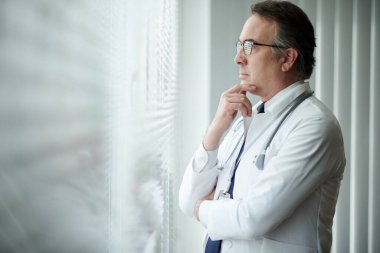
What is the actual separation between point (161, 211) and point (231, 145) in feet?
1.40

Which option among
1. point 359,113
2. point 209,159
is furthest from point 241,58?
point 359,113

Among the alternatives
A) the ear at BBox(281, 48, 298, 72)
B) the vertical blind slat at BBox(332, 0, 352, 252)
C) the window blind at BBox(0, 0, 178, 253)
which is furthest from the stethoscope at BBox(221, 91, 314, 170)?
the vertical blind slat at BBox(332, 0, 352, 252)

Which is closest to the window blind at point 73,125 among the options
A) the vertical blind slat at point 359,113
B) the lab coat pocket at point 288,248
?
the lab coat pocket at point 288,248

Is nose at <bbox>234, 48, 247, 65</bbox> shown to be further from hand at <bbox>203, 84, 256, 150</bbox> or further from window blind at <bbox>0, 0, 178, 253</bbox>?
window blind at <bbox>0, 0, 178, 253</bbox>

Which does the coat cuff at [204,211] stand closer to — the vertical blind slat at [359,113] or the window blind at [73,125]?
the window blind at [73,125]

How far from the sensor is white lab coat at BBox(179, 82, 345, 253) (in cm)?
114

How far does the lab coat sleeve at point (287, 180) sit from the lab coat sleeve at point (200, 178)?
0.25 m

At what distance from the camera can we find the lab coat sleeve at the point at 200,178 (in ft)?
4.75

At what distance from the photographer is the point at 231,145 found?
1.50m

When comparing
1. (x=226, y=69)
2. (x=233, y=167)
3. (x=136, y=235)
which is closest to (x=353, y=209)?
(x=226, y=69)

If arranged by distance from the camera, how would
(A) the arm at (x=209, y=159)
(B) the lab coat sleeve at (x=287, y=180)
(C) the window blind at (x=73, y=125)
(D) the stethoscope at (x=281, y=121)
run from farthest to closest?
(A) the arm at (x=209, y=159) → (D) the stethoscope at (x=281, y=121) → (B) the lab coat sleeve at (x=287, y=180) → (C) the window blind at (x=73, y=125)

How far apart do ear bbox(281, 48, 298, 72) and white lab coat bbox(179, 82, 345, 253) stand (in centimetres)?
7

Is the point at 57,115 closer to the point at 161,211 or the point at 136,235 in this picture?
the point at 136,235

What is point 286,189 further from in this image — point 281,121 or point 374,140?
point 374,140
